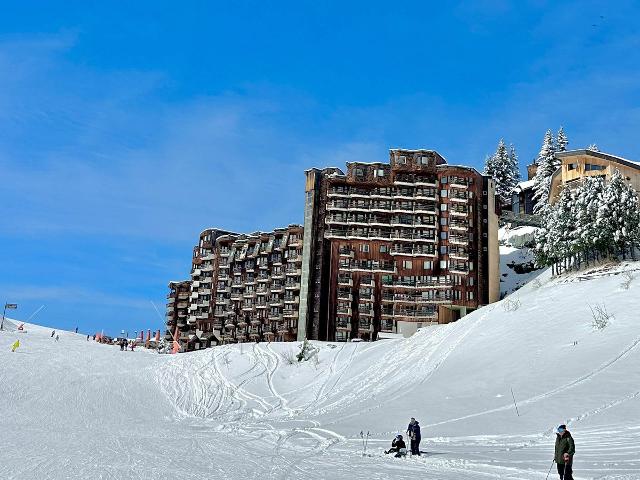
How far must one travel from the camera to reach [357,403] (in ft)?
149

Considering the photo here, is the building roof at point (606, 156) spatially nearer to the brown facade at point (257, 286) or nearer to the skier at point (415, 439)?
the brown facade at point (257, 286)

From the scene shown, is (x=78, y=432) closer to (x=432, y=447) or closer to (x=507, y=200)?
(x=432, y=447)

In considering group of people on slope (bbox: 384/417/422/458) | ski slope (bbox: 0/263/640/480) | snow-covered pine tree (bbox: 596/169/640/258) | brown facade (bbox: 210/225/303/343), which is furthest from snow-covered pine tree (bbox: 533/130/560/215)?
group of people on slope (bbox: 384/417/422/458)

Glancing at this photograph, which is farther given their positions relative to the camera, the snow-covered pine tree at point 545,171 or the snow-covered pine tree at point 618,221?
the snow-covered pine tree at point 545,171

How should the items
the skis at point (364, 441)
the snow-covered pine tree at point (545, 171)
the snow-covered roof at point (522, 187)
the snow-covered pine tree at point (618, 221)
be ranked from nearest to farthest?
the skis at point (364, 441)
the snow-covered pine tree at point (618, 221)
the snow-covered pine tree at point (545, 171)
the snow-covered roof at point (522, 187)

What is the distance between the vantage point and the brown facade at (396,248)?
95312mm

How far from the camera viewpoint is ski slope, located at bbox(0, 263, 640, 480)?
24141 mm

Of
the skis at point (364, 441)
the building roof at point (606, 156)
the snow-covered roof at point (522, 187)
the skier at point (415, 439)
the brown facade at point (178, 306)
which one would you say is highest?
the snow-covered roof at point (522, 187)

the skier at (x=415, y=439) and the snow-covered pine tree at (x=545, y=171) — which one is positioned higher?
the snow-covered pine tree at (x=545, y=171)

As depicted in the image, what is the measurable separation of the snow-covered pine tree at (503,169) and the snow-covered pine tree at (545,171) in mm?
7323

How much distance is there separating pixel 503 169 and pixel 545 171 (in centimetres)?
1432

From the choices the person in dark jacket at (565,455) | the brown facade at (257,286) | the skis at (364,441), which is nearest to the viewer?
the person in dark jacket at (565,455)

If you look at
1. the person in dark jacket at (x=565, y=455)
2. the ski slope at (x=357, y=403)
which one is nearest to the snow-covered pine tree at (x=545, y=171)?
the ski slope at (x=357, y=403)

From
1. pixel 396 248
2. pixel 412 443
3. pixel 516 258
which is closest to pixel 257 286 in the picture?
pixel 396 248
